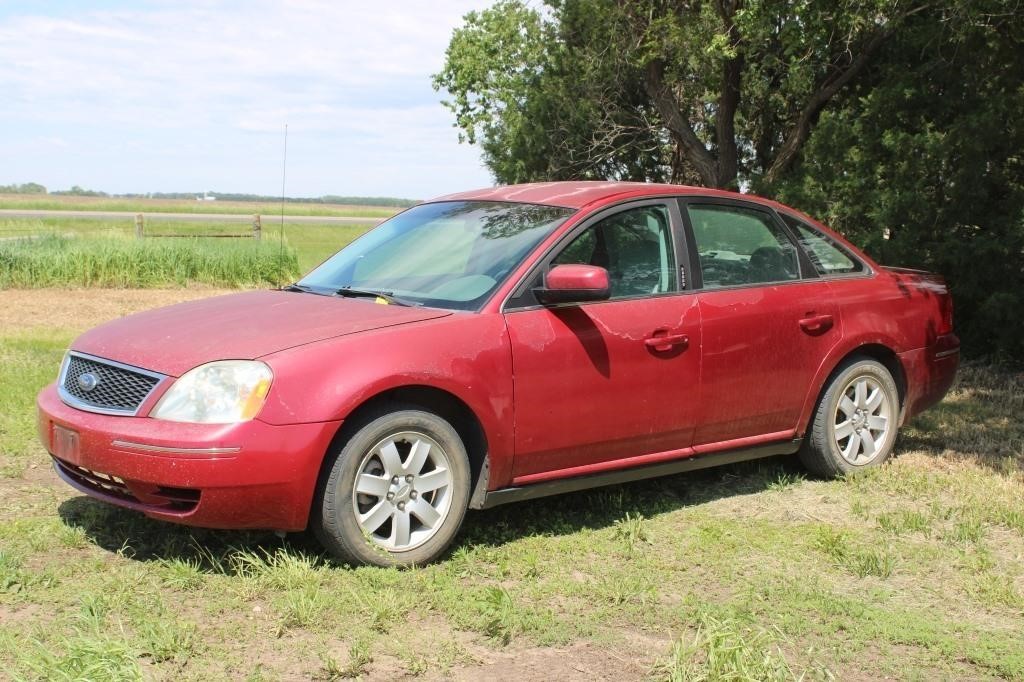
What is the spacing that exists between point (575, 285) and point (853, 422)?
7.94 ft

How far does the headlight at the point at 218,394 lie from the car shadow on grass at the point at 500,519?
2.26 ft

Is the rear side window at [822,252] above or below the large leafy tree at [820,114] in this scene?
below

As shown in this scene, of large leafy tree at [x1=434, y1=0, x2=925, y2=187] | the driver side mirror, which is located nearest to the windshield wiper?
the driver side mirror

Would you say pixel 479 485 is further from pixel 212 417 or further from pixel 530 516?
pixel 212 417

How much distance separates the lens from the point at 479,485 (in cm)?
505

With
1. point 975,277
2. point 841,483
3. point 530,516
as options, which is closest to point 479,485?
point 530,516

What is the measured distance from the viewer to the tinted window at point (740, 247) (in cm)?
588

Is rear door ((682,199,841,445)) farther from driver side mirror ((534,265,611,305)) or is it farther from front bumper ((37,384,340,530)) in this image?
front bumper ((37,384,340,530))

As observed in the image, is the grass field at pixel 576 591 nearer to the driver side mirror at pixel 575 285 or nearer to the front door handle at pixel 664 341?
the front door handle at pixel 664 341

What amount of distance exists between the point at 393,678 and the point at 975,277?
858 cm

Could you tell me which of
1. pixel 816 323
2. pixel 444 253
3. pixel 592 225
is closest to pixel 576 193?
pixel 592 225

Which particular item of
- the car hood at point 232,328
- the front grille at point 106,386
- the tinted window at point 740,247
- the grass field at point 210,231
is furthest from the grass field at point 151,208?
the front grille at point 106,386

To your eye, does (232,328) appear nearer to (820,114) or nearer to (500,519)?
(500,519)

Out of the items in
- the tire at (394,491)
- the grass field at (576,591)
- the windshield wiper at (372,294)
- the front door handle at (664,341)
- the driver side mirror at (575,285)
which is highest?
the driver side mirror at (575,285)
